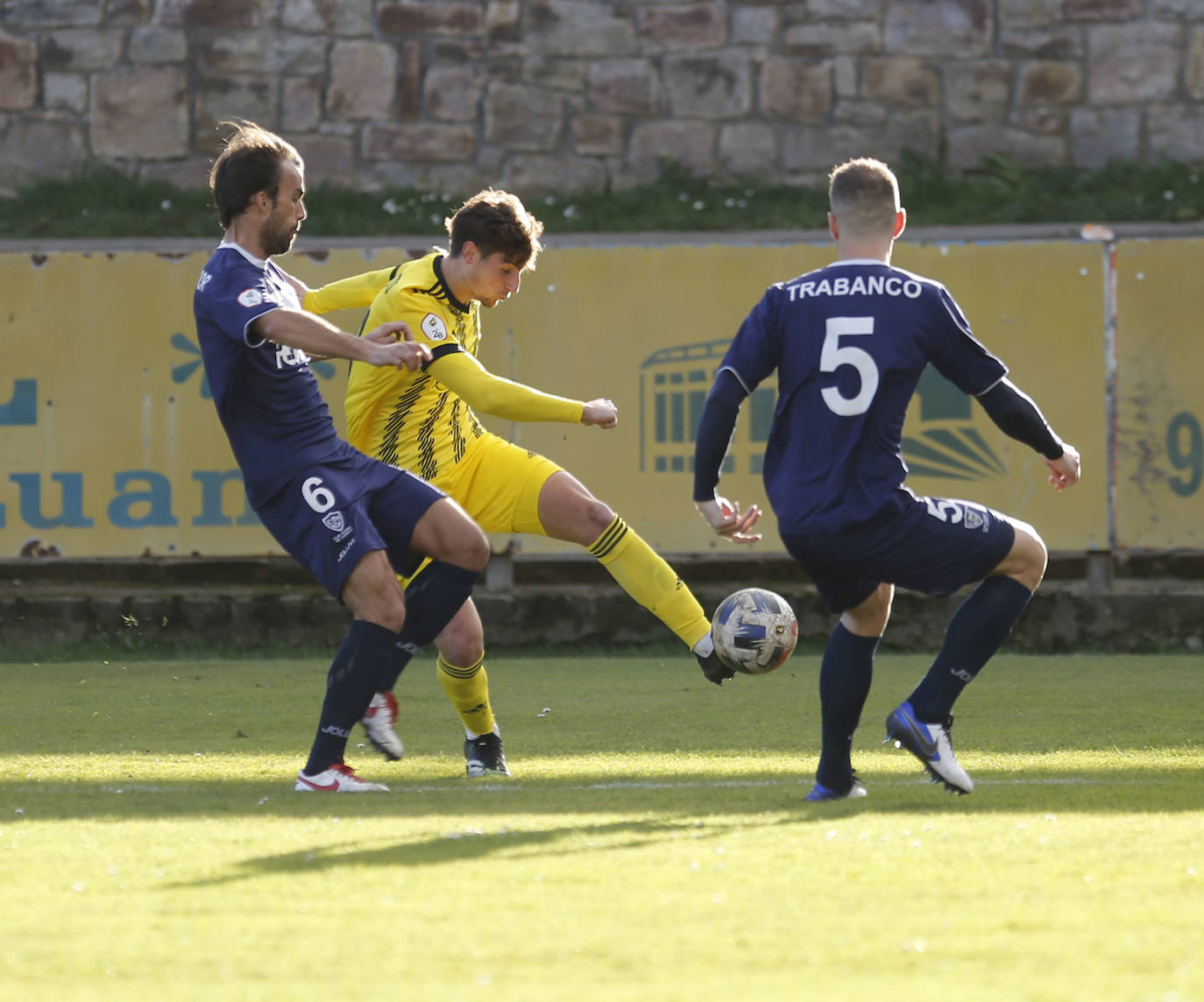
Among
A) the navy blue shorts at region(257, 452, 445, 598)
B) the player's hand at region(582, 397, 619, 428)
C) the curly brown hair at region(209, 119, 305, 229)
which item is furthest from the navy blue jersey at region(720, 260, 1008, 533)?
the curly brown hair at region(209, 119, 305, 229)

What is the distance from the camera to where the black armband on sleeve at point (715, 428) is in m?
4.83

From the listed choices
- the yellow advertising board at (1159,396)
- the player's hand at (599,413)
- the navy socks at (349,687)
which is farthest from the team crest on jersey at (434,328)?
the yellow advertising board at (1159,396)

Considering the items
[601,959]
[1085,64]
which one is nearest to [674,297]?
[1085,64]

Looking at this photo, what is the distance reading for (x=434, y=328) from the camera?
5.79 meters

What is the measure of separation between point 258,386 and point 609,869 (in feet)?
7.27

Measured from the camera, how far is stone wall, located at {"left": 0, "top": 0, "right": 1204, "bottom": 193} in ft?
47.3

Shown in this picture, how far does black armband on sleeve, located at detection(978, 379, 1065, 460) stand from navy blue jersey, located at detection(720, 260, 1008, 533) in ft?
0.13

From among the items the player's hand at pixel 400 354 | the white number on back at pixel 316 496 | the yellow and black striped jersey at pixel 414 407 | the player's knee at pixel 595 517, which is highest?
the player's hand at pixel 400 354

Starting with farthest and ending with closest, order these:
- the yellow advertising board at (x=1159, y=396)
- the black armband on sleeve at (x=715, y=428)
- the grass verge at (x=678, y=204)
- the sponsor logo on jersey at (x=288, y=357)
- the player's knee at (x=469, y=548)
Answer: the grass verge at (x=678, y=204) < the yellow advertising board at (x=1159, y=396) < the player's knee at (x=469, y=548) < the sponsor logo on jersey at (x=288, y=357) < the black armband on sleeve at (x=715, y=428)

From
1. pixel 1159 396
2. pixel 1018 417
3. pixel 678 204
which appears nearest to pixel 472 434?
pixel 1018 417

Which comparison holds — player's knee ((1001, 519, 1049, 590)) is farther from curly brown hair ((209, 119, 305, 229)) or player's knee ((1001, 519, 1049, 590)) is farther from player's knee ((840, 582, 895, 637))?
curly brown hair ((209, 119, 305, 229))

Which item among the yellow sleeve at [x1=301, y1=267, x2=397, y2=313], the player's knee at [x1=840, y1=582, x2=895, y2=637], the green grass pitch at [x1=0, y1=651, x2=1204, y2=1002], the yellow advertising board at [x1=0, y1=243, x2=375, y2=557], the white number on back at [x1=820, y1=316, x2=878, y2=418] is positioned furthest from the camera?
the yellow advertising board at [x1=0, y1=243, x2=375, y2=557]

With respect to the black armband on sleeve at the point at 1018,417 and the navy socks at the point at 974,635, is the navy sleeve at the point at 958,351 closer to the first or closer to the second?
the black armband on sleeve at the point at 1018,417

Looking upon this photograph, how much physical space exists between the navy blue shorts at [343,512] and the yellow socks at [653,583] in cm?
79
